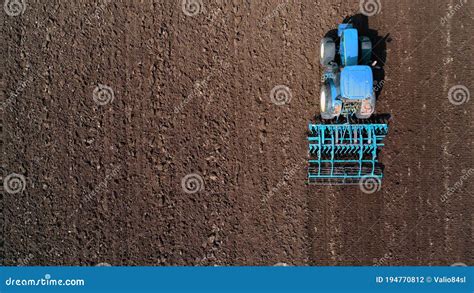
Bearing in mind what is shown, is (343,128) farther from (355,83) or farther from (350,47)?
(350,47)

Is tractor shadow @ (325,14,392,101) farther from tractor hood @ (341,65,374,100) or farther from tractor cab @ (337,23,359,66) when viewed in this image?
tractor hood @ (341,65,374,100)

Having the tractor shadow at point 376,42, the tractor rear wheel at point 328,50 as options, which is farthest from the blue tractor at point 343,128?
the tractor shadow at point 376,42

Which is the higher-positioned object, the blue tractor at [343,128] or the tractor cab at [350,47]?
the tractor cab at [350,47]

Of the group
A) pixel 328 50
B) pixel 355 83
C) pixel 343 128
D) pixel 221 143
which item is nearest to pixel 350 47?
pixel 328 50

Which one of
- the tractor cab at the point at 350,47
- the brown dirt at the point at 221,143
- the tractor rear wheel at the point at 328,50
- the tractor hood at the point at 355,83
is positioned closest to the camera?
the tractor hood at the point at 355,83

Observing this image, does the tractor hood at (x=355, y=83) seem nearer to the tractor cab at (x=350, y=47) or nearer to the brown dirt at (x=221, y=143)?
the tractor cab at (x=350, y=47)

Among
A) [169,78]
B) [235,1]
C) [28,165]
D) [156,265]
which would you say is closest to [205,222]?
[156,265]

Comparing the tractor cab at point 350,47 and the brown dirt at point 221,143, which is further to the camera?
the brown dirt at point 221,143
